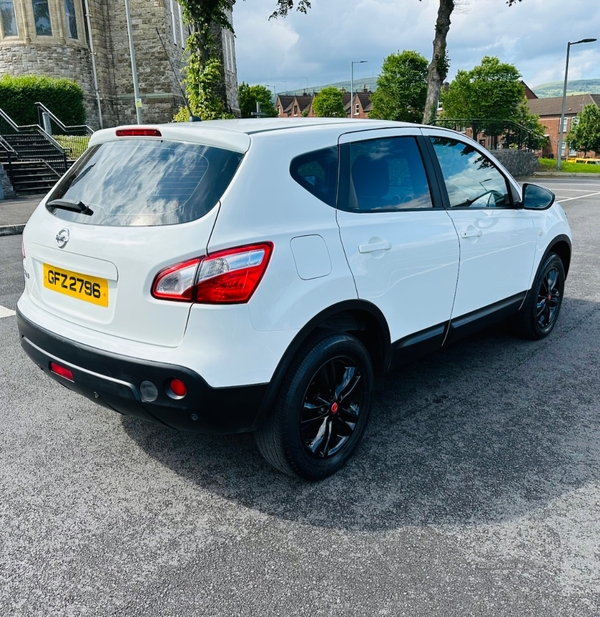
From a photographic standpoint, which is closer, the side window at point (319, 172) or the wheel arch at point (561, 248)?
the side window at point (319, 172)

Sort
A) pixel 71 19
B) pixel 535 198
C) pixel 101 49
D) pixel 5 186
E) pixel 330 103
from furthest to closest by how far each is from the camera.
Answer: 1. pixel 330 103
2. pixel 101 49
3. pixel 71 19
4. pixel 5 186
5. pixel 535 198

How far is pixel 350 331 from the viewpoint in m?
3.20

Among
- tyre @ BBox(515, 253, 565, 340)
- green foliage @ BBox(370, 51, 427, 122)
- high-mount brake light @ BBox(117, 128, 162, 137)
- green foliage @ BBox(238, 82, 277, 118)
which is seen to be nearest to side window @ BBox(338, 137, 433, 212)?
high-mount brake light @ BBox(117, 128, 162, 137)

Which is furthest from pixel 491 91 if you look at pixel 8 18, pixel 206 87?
pixel 206 87

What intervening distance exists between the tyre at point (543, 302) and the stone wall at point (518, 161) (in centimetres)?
2413

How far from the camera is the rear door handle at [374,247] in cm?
299

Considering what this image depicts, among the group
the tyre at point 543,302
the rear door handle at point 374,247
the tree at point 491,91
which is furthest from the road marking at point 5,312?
the tree at point 491,91

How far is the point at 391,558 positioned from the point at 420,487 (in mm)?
560

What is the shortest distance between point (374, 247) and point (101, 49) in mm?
37752

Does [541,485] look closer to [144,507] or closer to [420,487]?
[420,487]

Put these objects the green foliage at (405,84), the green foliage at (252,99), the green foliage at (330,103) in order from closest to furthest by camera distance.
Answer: the green foliage at (405,84) → the green foliage at (252,99) → the green foliage at (330,103)

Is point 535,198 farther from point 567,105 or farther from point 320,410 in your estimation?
point 567,105

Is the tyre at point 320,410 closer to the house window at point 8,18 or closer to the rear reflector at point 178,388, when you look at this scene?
the rear reflector at point 178,388

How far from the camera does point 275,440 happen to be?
2746mm
